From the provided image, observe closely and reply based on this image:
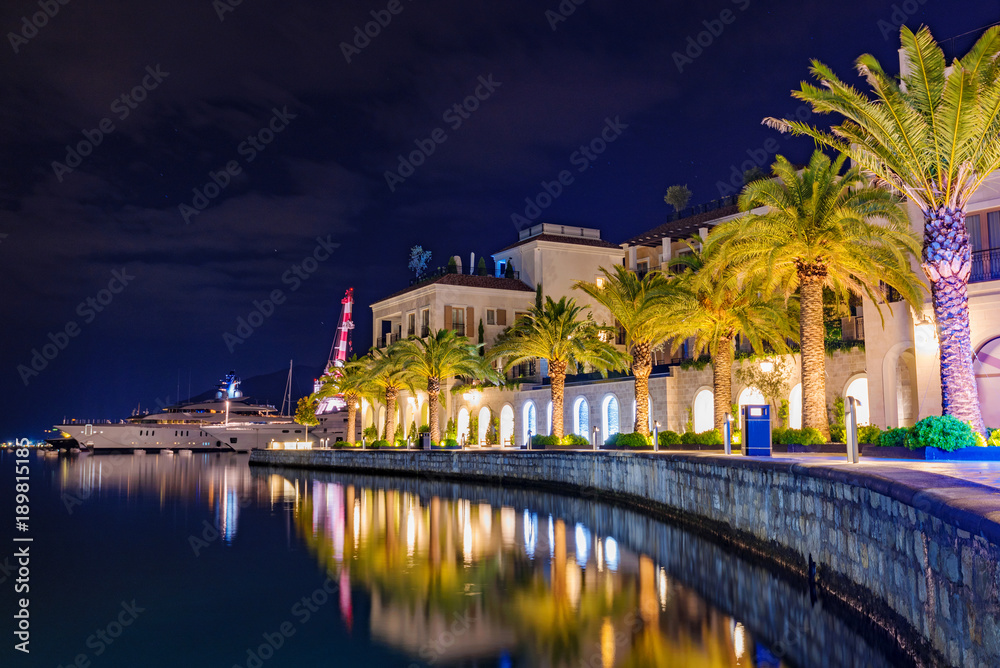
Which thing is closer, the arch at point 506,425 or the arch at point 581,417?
the arch at point 581,417

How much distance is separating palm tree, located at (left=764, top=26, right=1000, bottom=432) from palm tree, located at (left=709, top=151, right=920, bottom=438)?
2538 millimetres


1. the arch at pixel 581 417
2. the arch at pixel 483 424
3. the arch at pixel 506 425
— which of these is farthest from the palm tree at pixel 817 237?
the arch at pixel 483 424

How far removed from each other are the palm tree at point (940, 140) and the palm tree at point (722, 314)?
7.38 meters

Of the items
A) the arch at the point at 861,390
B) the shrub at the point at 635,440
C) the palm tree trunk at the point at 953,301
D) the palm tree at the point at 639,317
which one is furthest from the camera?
Answer: the shrub at the point at 635,440

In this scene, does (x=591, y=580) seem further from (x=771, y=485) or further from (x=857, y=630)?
(x=857, y=630)

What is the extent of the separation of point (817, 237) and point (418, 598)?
15017 millimetres

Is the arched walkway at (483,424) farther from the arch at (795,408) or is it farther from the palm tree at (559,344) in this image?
the arch at (795,408)

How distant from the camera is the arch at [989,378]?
23750mm

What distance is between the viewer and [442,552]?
17.3 meters

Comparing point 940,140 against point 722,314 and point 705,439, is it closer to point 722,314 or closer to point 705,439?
point 722,314

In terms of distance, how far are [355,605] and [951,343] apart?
1404 cm

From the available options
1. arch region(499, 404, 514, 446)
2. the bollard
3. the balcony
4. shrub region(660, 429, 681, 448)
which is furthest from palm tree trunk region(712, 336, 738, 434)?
arch region(499, 404, 514, 446)

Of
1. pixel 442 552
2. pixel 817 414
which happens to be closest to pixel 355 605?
pixel 442 552

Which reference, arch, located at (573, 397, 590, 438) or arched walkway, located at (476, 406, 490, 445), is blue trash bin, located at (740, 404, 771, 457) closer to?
arch, located at (573, 397, 590, 438)
